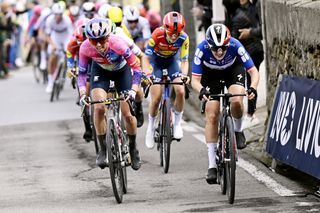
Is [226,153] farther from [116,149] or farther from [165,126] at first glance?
[165,126]

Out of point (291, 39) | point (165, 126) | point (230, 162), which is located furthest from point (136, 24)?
point (230, 162)

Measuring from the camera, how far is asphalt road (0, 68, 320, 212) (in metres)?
12.1

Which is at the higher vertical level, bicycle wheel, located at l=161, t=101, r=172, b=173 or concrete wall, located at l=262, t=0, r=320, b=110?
concrete wall, located at l=262, t=0, r=320, b=110

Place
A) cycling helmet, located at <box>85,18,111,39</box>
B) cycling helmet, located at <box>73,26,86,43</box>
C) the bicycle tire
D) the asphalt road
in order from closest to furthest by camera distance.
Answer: the asphalt road
cycling helmet, located at <box>85,18,111,39</box>
the bicycle tire
cycling helmet, located at <box>73,26,86,43</box>

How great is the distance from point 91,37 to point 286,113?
96.9 inches

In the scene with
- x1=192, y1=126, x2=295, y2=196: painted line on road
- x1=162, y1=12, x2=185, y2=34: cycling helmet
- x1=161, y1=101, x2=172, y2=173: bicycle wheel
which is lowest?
x1=192, y1=126, x2=295, y2=196: painted line on road

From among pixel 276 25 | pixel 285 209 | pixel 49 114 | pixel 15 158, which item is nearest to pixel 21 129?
pixel 49 114

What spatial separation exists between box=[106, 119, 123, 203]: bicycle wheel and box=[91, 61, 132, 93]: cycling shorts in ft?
2.54

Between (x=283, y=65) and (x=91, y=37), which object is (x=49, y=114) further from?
(x=91, y=37)

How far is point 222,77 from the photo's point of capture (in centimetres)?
1305

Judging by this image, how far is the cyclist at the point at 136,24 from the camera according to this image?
2048 centimetres

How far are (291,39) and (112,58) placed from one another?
2448 mm

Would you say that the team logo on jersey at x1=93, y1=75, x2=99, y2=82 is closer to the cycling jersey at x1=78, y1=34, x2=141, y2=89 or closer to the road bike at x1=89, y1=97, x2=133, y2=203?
the cycling jersey at x1=78, y1=34, x2=141, y2=89

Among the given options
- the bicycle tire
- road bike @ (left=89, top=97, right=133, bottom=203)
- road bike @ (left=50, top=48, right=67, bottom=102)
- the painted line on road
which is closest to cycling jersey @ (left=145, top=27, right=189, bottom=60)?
the bicycle tire
